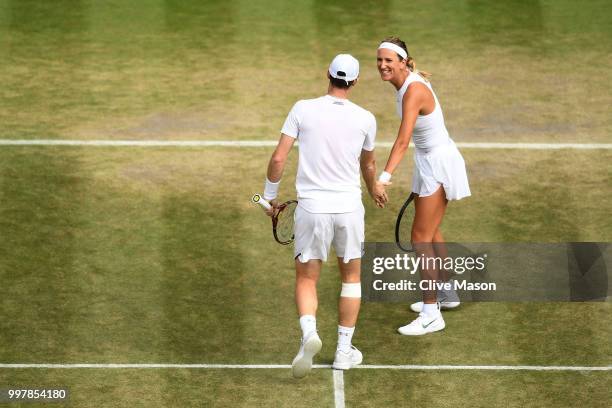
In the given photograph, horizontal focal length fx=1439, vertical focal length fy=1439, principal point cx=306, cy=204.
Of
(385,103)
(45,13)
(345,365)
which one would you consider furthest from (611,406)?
(45,13)

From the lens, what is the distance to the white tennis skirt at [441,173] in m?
10.7

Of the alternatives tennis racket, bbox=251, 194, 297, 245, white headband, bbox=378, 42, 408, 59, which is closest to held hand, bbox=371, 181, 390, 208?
tennis racket, bbox=251, 194, 297, 245

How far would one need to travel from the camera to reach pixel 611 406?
9.50 meters

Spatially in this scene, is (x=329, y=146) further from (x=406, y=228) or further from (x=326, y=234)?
(x=406, y=228)

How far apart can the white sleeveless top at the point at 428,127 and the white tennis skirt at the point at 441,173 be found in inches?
2.1

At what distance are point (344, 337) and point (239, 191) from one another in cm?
349

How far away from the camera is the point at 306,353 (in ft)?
31.4

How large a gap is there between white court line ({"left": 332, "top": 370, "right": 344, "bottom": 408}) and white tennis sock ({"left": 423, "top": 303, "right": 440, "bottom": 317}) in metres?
1.03

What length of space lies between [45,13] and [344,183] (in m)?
8.89

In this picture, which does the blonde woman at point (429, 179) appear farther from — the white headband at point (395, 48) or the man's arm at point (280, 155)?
the man's arm at point (280, 155)

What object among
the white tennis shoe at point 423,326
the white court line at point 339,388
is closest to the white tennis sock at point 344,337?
the white court line at point 339,388

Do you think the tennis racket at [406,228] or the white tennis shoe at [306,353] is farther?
the tennis racket at [406,228]

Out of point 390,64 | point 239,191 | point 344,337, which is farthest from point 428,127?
point 239,191

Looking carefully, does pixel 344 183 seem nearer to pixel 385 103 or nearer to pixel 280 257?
pixel 280 257
